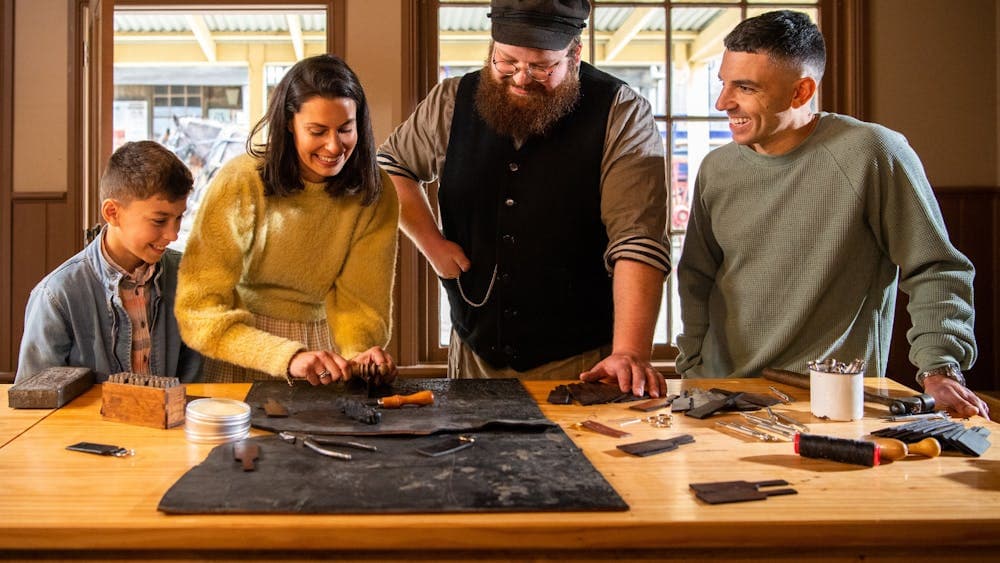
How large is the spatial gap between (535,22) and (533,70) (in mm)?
112

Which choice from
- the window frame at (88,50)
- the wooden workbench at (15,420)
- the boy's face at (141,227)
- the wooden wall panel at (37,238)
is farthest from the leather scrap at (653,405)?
the wooden wall panel at (37,238)

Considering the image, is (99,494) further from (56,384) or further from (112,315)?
(112,315)

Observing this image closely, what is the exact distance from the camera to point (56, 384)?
5.53ft

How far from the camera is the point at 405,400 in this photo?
1.66 meters

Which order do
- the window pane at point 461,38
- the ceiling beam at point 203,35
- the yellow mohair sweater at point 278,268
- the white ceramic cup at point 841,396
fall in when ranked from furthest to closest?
the ceiling beam at point 203,35, the window pane at point 461,38, the yellow mohair sweater at point 278,268, the white ceramic cup at point 841,396

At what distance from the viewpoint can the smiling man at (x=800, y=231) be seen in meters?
2.00

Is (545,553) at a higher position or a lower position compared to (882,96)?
lower

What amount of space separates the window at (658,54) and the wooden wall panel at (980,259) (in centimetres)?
76

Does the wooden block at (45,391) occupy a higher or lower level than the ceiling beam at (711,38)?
lower

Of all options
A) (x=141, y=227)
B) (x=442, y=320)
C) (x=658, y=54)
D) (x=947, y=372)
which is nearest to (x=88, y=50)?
(x=442, y=320)

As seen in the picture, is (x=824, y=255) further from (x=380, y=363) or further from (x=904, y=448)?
(x=380, y=363)

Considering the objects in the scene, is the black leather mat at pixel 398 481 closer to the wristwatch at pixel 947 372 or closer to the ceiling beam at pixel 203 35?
the wristwatch at pixel 947 372

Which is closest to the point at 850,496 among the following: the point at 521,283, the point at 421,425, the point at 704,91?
the point at 421,425

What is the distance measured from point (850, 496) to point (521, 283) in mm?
1196
